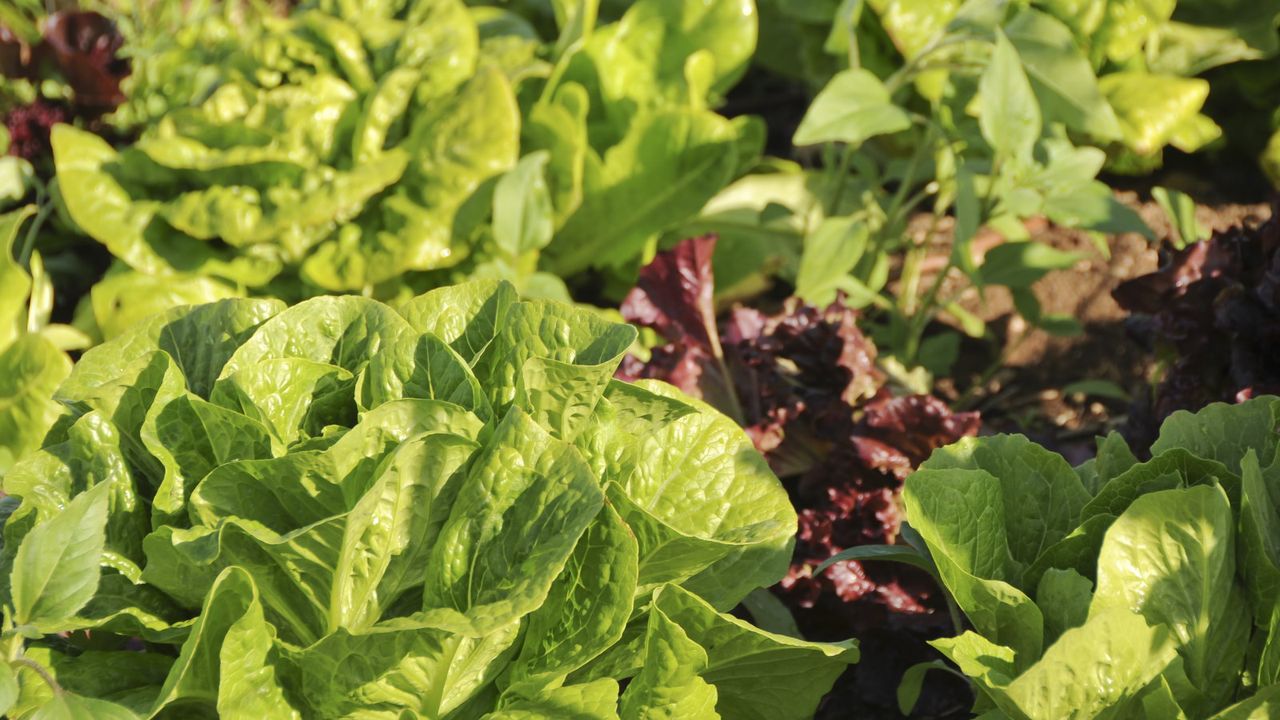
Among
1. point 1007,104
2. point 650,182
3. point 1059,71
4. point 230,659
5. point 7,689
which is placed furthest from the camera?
point 650,182

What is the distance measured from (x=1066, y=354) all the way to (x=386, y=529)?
6.56 ft

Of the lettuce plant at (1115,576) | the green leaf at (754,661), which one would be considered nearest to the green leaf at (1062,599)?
the lettuce plant at (1115,576)

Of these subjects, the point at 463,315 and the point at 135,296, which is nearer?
the point at 463,315

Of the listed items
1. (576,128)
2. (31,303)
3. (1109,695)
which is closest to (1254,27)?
(576,128)

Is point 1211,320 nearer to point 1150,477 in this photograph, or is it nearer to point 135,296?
point 1150,477

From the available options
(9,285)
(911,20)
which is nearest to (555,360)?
(9,285)

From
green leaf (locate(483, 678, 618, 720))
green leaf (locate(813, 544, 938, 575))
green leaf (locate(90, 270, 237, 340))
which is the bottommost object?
green leaf (locate(90, 270, 237, 340))

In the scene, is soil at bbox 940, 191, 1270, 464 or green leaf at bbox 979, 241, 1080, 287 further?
soil at bbox 940, 191, 1270, 464

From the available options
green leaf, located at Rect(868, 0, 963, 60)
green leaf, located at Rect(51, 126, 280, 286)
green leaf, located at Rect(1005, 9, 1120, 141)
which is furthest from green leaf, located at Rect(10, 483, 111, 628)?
green leaf, located at Rect(868, 0, 963, 60)

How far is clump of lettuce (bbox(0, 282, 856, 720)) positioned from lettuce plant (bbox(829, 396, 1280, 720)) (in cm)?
18

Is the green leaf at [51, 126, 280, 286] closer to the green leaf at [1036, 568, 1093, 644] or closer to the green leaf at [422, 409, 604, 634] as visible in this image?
the green leaf at [422, 409, 604, 634]

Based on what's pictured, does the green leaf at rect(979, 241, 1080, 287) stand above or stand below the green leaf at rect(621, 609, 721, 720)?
below

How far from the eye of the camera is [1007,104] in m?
2.10

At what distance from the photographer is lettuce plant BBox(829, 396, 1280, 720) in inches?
45.4
